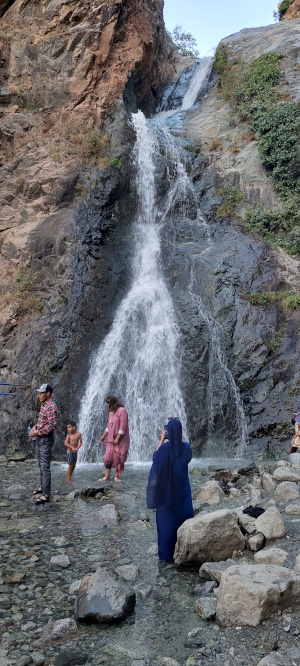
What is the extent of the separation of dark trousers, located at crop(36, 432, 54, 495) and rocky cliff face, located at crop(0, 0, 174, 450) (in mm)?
5213

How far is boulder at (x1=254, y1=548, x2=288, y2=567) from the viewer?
4673mm

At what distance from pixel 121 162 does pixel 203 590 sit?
59.7ft

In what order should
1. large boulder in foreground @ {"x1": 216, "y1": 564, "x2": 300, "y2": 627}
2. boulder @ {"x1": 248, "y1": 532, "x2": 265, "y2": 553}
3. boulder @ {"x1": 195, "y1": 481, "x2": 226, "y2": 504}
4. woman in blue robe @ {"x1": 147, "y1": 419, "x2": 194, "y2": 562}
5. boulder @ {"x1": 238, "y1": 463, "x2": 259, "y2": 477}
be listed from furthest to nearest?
boulder @ {"x1": 238, "y1": 463, "x2": 259, "y2": 477} < boulder @ {"x1": 195, "y1": 481, "x2": 226, "y2": 504} < woman in blue robe @ {"x1": 147, "y1": 419, "x2": 194, "y2": 562} < boulder @ {"x1": 248, "y1": 532, "x2": 265, "y2": 553} < large boulder in foreground @ {"x1": 216, "y1": 564, "x2": 300, "y2": 627}

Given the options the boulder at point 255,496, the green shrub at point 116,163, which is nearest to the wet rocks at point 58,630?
the boulder at point 255,496

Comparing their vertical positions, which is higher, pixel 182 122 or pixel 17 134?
pixel 182 122

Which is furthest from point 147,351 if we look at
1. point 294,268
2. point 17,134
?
point 17,134

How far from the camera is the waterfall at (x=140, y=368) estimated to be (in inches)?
519

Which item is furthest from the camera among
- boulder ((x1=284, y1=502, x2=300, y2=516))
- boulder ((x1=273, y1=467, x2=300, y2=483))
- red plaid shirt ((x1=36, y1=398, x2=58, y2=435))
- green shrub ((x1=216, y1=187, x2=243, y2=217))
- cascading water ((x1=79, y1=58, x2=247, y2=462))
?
green shrub ((x1=216, y1=187, x2=243, y2=217))

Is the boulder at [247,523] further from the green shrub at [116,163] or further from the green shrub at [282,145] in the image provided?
the green shrub at [116,163]

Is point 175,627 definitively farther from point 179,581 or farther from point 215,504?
point 215,504

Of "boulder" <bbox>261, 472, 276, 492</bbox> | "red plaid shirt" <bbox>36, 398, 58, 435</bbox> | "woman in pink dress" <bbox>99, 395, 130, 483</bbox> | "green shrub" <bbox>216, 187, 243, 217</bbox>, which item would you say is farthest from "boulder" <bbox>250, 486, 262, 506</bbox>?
"green shrub" <bbox>216, 187, 243, 217</bbox>

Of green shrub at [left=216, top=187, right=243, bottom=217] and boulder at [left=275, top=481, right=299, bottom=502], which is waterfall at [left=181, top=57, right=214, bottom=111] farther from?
boulder at [left=275, top=481, right=299, bottom=502]

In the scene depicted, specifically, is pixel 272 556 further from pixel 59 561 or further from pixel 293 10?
pixel 293 10

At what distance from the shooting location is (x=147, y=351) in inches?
587
